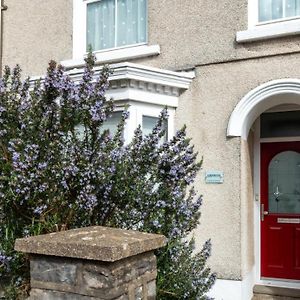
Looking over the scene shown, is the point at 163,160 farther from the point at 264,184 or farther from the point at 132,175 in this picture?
the point at 264,184

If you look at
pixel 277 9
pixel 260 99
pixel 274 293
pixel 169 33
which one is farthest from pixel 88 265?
pixel 277 9

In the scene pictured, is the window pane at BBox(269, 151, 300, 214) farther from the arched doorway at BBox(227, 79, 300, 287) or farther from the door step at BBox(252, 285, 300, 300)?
the door step at BBox(252, 285, 300, 300)

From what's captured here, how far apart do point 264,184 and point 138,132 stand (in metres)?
3.83

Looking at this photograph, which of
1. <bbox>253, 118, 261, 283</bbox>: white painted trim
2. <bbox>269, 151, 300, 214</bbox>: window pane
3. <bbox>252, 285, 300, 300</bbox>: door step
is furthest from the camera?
<bbox>253, 118, 261, 283</bbox>: white painted trim

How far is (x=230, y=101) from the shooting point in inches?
262

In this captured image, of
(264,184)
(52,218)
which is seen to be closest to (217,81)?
(264,184)

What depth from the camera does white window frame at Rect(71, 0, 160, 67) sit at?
740 cm

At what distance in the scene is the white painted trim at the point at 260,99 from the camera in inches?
247

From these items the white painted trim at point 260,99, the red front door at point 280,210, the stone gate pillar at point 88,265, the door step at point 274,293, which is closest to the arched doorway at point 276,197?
the red front door at point 280,210

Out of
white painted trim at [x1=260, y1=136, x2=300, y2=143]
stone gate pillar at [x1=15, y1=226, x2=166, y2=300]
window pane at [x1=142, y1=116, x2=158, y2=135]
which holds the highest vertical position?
window pane at [x1=142, y1=116, x2=158, y2=135]

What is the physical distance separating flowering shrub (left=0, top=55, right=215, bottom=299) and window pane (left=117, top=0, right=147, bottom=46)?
149 inches

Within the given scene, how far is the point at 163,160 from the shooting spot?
4160 millimetres

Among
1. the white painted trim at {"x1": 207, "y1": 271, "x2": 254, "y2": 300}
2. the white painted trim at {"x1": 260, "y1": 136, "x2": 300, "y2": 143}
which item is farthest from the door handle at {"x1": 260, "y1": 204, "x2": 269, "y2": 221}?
the white painted trim at {"x1": 207, "y1": 271, "x2": 254, "y2": 300}

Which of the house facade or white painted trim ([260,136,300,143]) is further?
white painted trim ([260,136,300,143])
